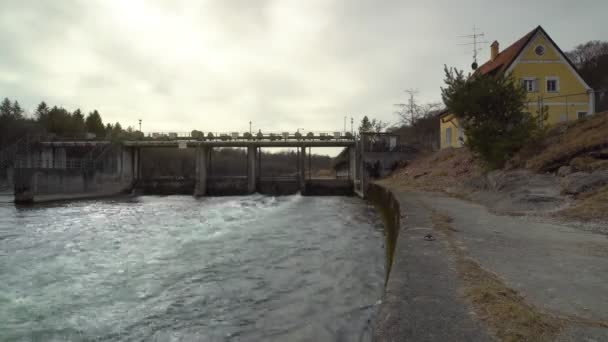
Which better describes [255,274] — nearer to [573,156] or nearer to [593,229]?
[593,229]

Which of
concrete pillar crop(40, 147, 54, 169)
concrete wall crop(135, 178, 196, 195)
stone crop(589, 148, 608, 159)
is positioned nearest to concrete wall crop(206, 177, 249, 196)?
concrete wall crop(135, 178, 196, 195)

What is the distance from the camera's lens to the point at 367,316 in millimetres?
4680

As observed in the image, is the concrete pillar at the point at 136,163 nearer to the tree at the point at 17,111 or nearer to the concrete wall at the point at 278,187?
the concrete wall at the point at 278,187

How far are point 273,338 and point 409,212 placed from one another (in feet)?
20.8

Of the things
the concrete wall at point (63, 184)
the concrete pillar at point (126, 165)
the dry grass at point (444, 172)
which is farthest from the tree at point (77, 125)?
the dry grass at point (444, 172)

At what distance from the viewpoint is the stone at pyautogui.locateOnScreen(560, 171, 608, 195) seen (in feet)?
29.1

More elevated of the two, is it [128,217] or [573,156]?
[573,156]

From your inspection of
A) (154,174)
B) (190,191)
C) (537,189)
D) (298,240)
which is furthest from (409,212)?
(154,174)

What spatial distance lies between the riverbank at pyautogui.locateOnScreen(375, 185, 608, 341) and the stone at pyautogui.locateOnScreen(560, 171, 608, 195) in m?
3.39

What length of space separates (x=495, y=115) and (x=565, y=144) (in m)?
2.70

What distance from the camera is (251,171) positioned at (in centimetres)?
3106

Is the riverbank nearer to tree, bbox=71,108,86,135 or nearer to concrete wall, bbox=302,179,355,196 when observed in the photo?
concrete wall, bbox=302,179,355,196

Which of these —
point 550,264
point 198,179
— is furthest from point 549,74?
point 198,179

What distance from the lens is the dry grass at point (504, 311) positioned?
2.50m
